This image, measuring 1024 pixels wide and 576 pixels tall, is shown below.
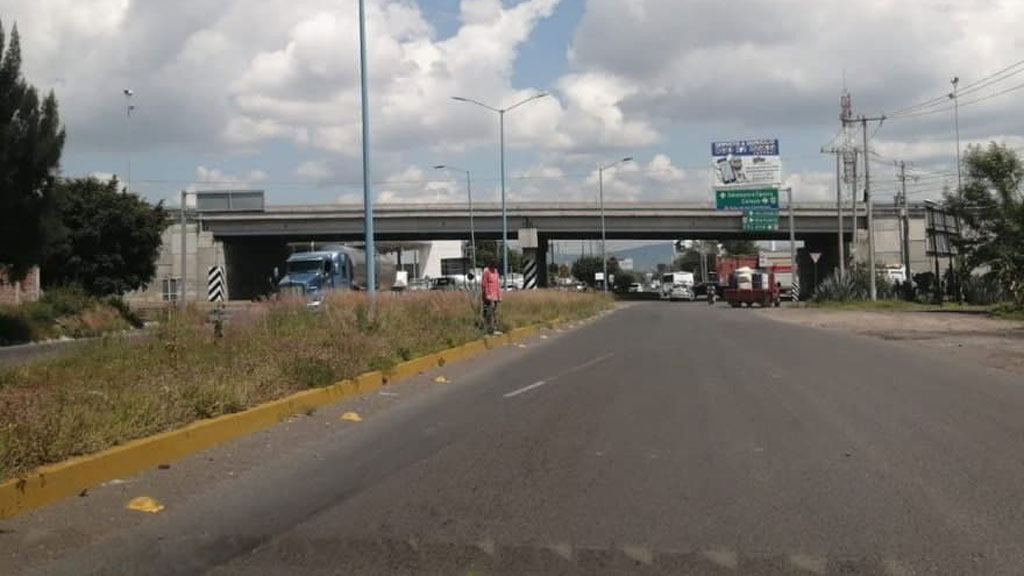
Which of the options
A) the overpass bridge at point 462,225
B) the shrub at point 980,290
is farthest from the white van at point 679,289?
the shrub at point 980,290

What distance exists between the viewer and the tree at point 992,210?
40.1m

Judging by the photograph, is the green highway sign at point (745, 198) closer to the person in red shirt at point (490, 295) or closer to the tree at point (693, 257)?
the person in red shirt at point (490, 295)

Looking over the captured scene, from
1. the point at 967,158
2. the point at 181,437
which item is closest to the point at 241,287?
the point at 967,158

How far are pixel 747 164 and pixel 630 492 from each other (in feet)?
176

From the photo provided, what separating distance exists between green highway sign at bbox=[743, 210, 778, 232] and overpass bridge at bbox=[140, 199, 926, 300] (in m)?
4.40

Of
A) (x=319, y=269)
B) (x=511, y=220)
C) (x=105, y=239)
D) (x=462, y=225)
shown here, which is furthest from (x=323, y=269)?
(x=511, y=220)

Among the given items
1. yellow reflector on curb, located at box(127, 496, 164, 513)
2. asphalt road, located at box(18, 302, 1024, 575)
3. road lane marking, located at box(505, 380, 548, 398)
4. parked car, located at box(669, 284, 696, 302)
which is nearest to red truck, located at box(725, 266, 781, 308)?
parked car, located at box(669, 284, 696, 302)

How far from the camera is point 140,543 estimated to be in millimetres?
6238

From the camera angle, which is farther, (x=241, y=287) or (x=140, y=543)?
(x=241, y=287)

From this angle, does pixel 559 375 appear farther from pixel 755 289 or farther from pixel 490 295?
pixel 755 289

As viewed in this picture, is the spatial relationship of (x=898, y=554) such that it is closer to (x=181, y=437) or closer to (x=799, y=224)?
(x=181, y=437)

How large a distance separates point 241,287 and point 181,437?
6764 centimetres

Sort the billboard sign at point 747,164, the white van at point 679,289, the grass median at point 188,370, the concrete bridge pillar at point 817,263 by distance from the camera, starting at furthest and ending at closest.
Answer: the white van at point 679,289, the concrete bridge pillar at point 817,263, the billboard sign at point 747,164, the grass median at point 188,370

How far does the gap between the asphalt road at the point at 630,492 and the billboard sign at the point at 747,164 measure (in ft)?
151
